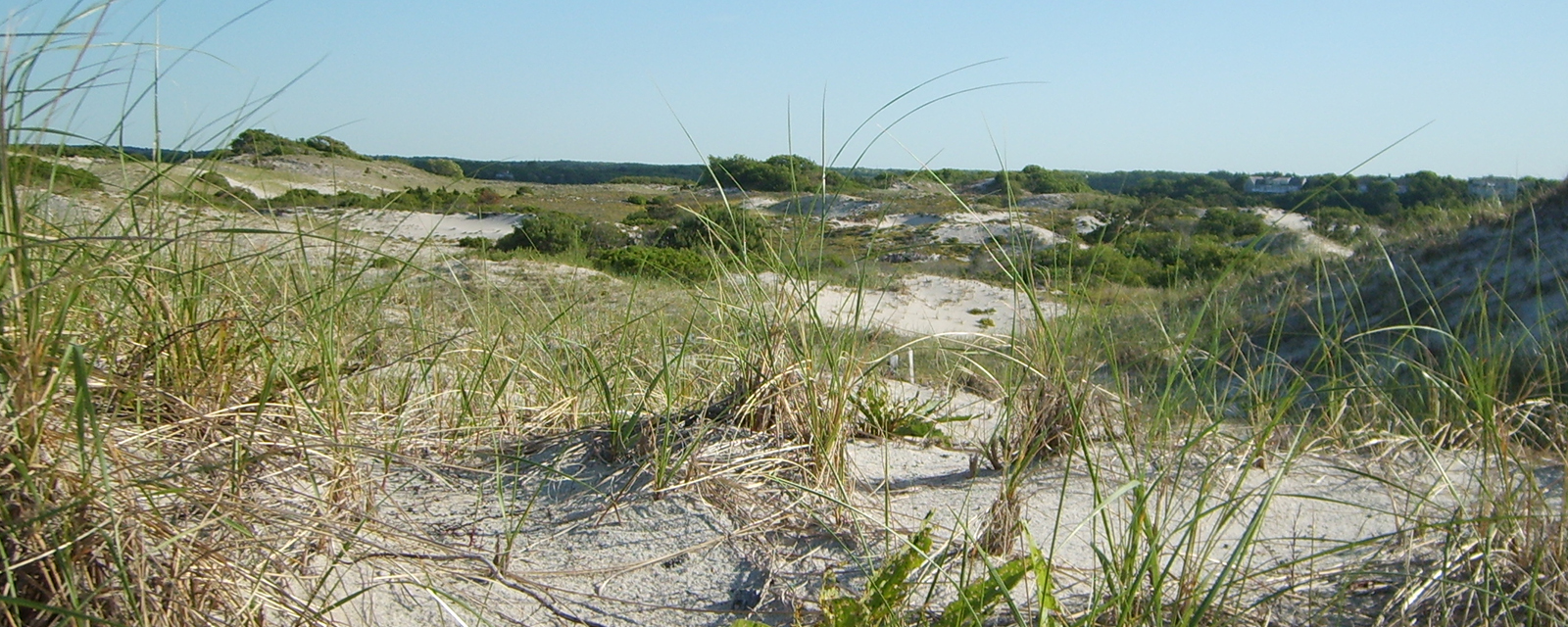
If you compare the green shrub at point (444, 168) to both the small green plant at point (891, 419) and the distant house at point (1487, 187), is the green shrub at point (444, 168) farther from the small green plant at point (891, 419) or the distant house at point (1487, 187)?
the distant house at point (1487, 187)

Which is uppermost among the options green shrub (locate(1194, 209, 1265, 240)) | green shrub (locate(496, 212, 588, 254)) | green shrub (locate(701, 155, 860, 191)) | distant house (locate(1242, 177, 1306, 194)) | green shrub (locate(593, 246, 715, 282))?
distant house (locate(1242, 177, 1306, 194))

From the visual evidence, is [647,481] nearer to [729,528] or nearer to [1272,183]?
[729,528]

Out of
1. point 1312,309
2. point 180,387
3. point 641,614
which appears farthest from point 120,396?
point 1312,309

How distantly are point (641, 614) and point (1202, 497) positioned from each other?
0.91 meters

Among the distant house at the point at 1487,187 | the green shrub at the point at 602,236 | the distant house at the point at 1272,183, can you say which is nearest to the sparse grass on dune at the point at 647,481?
the distant house at the point at 1272,183

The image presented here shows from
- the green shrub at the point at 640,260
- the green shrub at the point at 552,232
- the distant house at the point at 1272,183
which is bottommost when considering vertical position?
the green shrub at the point at 640,260

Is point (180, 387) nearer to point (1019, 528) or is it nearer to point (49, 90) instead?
point (49, 90)

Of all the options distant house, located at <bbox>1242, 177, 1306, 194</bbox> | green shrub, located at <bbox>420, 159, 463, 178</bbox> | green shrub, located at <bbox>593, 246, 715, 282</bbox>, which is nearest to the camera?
green shrub, located at <bbox>420, 159, 463, 178</bbox>

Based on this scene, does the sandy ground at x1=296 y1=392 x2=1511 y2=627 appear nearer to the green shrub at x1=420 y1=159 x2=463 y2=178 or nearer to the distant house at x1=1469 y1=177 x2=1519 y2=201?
the green shrub at x1=420 y1=159 x2=463 y2=178

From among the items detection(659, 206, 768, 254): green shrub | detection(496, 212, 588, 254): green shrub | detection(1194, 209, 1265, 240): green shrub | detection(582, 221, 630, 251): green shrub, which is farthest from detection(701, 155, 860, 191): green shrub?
detection(582, 221, 630, 251): green shrub

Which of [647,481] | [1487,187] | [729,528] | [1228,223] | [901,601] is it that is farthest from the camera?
[1487,187]

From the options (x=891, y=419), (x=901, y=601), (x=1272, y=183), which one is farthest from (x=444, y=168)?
(x=1272, y=183)

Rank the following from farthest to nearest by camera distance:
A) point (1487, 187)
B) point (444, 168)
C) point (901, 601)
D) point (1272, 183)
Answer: point (1272, 183) → point (1487, 187) → point (444, 168) → point (901, 601)

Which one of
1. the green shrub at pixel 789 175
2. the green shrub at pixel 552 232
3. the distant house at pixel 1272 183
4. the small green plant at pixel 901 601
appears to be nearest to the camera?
the small green plant at pixel 901 601
